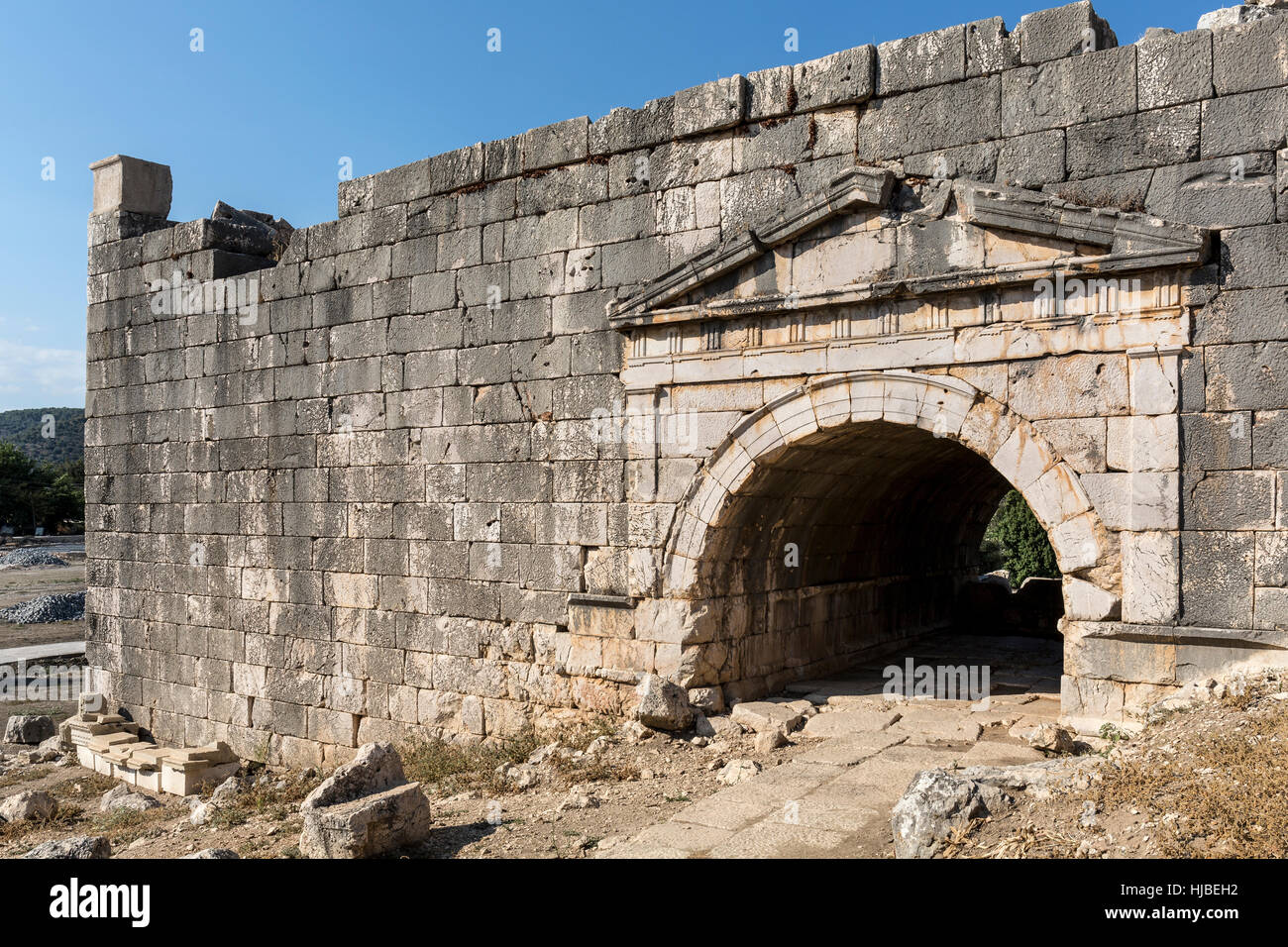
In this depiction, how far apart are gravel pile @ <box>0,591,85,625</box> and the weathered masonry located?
1211 cm

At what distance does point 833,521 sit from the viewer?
873 cm

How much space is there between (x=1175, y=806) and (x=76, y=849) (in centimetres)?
586

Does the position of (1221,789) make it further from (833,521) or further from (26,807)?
(26,807)

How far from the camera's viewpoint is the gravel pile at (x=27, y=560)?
3210 cm

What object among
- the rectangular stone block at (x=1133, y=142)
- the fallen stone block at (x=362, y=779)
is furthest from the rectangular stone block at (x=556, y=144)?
the fallen stone block at (x=362, y=779)

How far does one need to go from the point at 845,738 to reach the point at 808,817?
5.92 ft

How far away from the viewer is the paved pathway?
15.8 ft

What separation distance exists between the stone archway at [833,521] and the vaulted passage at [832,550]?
0.02 meters

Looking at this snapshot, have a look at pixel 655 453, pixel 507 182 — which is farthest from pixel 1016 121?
pixel 507 182

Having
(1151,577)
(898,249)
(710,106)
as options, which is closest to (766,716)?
(1151,577)

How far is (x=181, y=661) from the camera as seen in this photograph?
35.9 feet

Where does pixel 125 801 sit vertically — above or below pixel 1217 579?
below

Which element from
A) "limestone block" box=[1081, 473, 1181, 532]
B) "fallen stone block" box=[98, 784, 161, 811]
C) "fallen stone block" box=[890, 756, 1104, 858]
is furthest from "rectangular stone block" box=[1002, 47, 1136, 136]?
"fallen stone block" box=[98, 784, 161, 811]

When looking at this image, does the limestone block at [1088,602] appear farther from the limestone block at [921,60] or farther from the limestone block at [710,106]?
the limestone block at [710,106]
